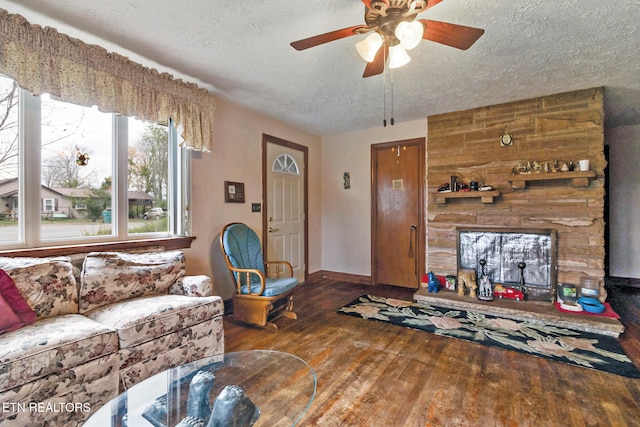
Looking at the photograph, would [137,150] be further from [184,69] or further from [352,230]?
[352,230]

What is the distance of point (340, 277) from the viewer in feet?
15.7

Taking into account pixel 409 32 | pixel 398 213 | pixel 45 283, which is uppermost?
pixel 409 32

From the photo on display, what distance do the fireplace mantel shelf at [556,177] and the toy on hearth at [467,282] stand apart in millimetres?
1141

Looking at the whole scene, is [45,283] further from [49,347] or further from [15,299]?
[49,347]

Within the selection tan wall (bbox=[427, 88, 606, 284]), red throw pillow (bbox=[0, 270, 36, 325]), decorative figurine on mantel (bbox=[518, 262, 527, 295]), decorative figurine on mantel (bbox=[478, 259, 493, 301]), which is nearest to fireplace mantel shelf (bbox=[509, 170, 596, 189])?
tan wall (bbox=[427, 88, 606, 284])

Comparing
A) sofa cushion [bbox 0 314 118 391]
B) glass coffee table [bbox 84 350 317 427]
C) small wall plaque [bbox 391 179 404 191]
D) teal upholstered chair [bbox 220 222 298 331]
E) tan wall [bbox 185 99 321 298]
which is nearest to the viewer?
glass coffee table [bbox 84 350 317 427]

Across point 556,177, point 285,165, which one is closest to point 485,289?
point 556,177

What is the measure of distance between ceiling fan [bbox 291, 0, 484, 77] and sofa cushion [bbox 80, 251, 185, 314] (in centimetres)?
199

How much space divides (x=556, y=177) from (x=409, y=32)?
2596 millimetres

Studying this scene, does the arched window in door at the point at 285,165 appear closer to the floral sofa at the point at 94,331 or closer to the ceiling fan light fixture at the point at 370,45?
the floral sofa at the point at 94,331

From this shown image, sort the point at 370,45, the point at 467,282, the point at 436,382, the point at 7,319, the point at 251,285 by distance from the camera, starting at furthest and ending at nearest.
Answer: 1. the point at 467,282
2. the point at 251,285
3. the point at 436,382
4. the point at 370,45
5. the point at 7,319

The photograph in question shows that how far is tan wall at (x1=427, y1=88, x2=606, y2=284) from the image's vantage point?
302 centimetres

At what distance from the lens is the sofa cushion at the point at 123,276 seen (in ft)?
6.66

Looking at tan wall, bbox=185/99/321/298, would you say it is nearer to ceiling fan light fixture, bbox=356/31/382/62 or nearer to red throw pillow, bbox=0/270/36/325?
red throw pillow, bbox=0/270/36/325
